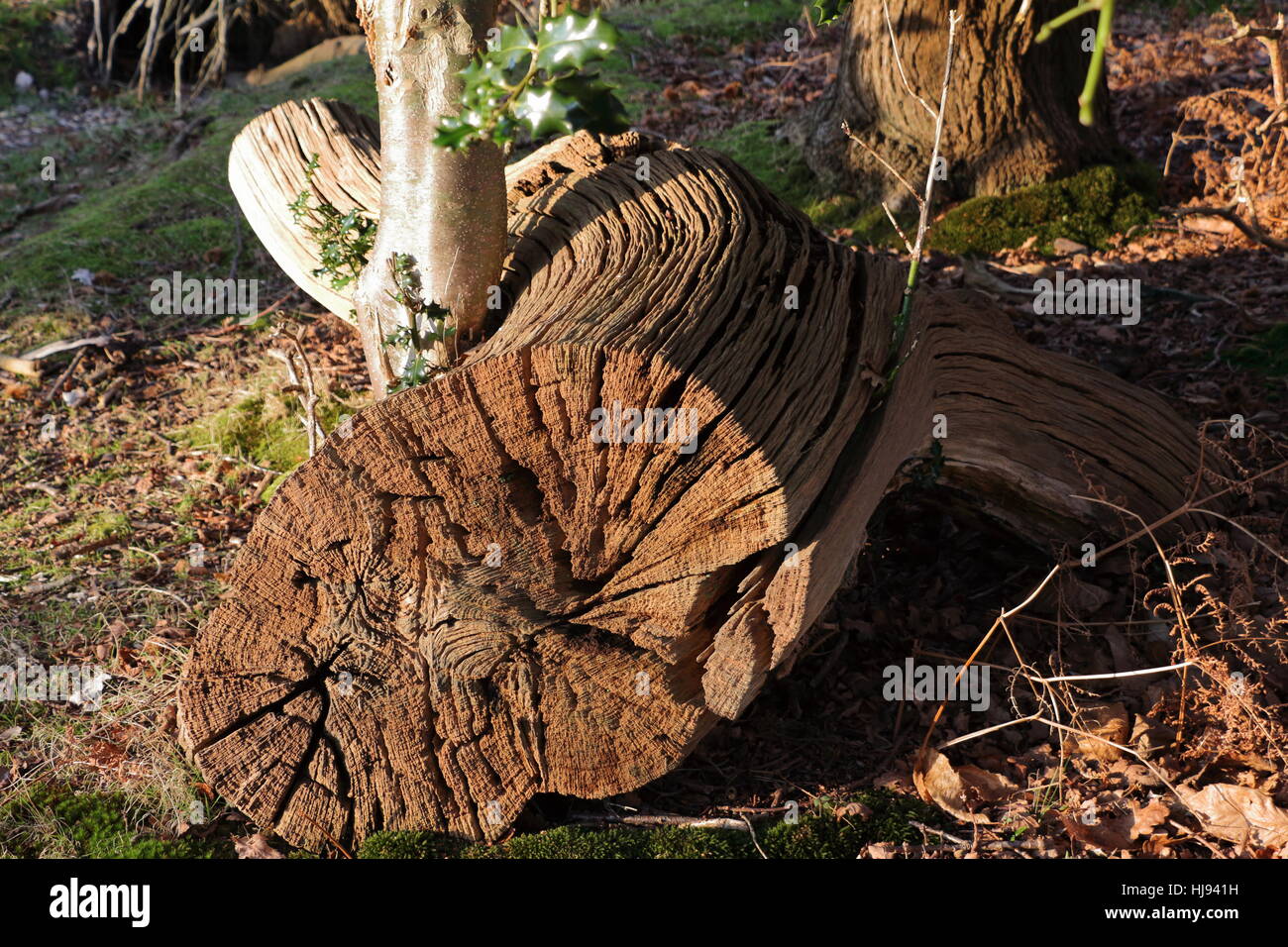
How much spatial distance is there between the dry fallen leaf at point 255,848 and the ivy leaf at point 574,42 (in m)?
2.55

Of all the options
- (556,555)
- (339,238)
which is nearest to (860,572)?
(556,555)

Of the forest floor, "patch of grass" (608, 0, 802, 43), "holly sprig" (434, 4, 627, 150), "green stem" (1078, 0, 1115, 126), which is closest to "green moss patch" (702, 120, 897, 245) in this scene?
the forest floor

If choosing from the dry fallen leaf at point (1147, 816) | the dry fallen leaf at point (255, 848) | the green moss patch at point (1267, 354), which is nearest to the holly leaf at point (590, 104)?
the dry fallen leaf at point (255, 848)

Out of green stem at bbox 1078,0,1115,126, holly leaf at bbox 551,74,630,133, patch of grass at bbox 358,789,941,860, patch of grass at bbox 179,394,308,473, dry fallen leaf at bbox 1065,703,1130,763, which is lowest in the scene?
patch of grass at bbox 358,789,941,860

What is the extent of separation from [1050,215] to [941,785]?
3.95 metres

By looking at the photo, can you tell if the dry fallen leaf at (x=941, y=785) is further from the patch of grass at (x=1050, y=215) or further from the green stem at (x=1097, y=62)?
the patch of grass at (x=1050, y=215)

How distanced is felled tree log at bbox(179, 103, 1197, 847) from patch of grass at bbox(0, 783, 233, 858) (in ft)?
0.87

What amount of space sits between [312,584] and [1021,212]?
4.69m

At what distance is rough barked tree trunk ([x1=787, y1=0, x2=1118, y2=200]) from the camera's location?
5.95 m

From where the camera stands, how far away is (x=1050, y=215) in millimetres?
6219

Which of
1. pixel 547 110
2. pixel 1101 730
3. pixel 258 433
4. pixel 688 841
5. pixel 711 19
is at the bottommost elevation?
pixel 688 841

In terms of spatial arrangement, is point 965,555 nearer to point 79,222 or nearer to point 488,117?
point 488,117

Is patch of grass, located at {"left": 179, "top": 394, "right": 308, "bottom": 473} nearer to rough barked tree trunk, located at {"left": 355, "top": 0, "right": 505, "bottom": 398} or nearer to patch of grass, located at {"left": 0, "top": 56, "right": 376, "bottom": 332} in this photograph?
patch of grass, located at {"left": 0, "top": 56, "right": 376, "bottom": 332}

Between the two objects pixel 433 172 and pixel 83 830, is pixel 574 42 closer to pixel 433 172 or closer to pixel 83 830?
pixel 433 172
